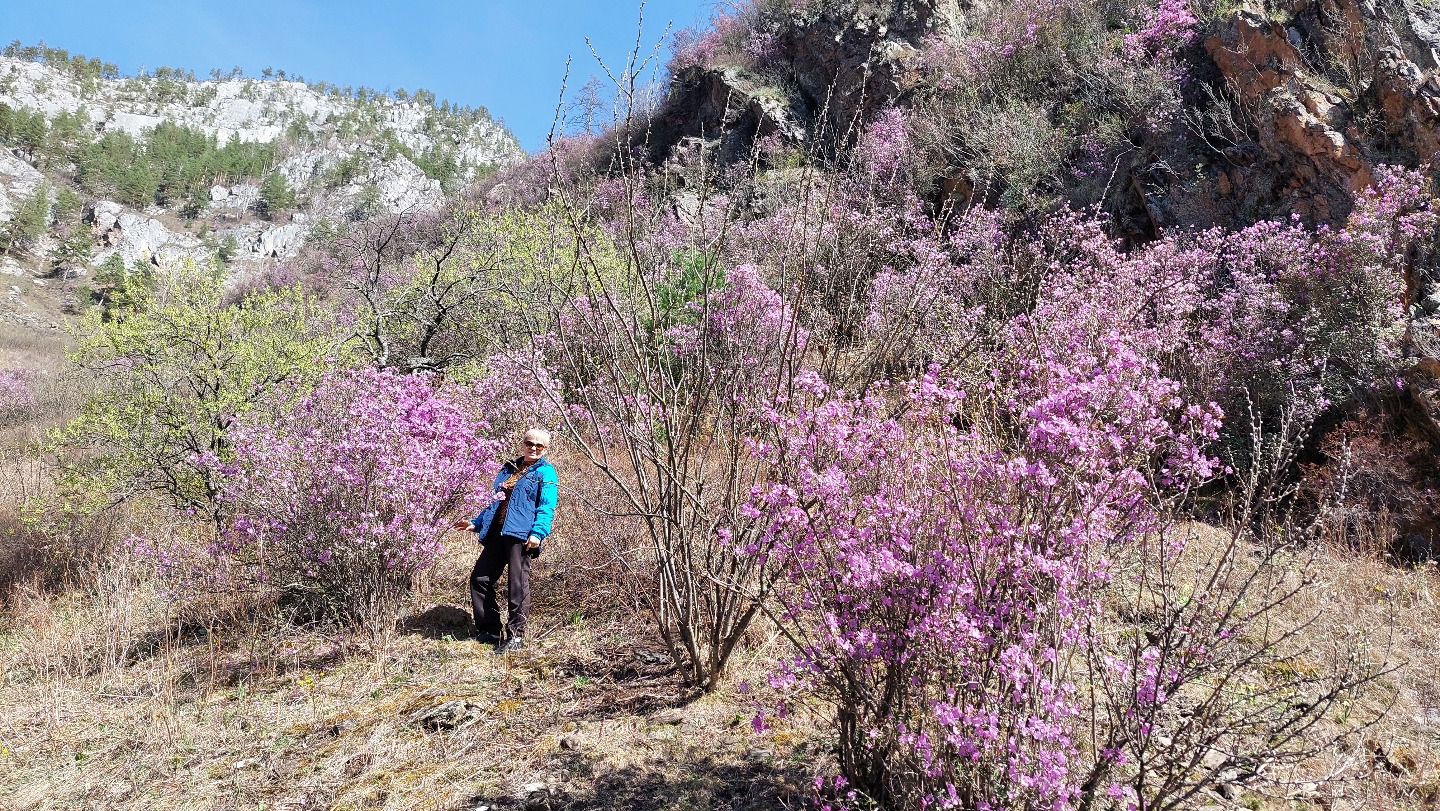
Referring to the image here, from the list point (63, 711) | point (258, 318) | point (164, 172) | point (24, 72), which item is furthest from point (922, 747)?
point (24, 72)

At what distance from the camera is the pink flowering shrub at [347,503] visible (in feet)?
16.8

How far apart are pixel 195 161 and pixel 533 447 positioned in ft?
303

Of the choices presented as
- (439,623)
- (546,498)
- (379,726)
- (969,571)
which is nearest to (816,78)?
(546,498)

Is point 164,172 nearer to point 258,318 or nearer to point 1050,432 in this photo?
point 258,318

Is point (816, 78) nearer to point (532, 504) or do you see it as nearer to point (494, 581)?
point (532, 504)

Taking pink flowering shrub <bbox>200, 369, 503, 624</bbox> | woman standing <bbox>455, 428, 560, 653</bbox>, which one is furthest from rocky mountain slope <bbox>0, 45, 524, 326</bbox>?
woman standing <bbox>455, 428, 560, 653</bbox>

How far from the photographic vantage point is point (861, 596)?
8.46 ft

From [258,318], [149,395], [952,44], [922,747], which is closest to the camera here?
[922,747]

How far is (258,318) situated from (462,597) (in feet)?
19.2

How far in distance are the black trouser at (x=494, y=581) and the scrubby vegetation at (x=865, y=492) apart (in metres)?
0.27

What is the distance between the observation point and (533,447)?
4984 mm

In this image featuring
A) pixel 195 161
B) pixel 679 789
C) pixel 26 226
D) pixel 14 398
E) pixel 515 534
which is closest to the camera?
pixel 679 789

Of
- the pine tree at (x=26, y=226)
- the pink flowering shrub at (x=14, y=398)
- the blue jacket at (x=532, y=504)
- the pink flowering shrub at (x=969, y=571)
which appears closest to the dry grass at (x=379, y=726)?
the blue jacket at (x=532, y=504)

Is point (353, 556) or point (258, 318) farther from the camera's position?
point (258, 318)
